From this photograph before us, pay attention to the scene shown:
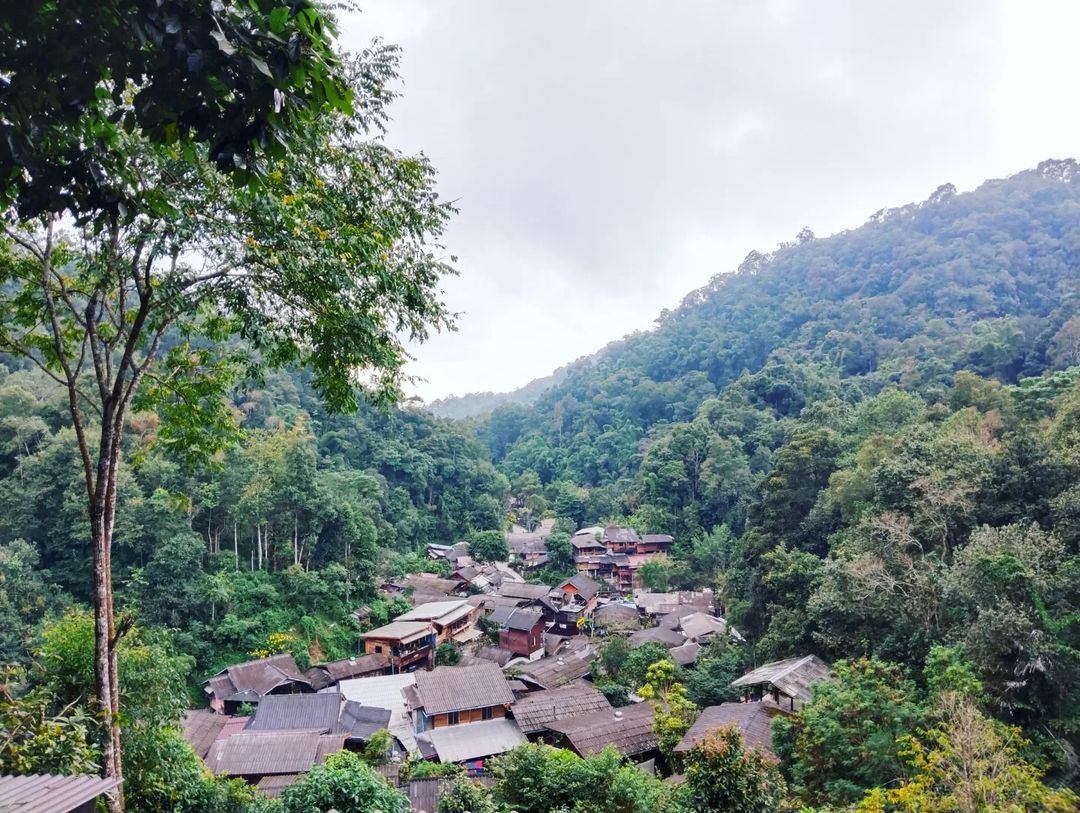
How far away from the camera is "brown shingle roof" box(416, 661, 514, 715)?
59.3 feet

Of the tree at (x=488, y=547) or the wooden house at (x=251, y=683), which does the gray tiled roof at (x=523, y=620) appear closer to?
the wooden house at (x=251, y=683)

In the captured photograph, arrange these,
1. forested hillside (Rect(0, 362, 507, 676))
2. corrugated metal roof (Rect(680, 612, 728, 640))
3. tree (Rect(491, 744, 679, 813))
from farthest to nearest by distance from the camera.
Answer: corrugated metal roof (Rect(680, 612, 728, 640)), forested hillside (Rect(0, 362, 507, 676)), tree (Rect(491, 744, 679, 813))

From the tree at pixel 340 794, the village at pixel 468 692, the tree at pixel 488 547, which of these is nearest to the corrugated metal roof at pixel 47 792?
the tree at pixel 340 794

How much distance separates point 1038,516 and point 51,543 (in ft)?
104

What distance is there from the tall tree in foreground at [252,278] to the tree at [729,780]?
282 inches

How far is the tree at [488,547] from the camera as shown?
42.2 meters

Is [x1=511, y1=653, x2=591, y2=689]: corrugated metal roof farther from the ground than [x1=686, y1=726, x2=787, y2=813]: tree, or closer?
closer

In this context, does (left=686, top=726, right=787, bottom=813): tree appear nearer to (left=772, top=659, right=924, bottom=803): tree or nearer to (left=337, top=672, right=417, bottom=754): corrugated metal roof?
(left=772, top=659, right=924, bottom=803): tree

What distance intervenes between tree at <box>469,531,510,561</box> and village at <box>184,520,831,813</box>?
6.97 metres

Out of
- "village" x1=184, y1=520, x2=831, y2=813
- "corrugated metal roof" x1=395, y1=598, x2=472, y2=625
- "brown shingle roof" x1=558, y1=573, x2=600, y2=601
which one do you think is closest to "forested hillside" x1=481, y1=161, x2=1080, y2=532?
"brown shingle roof" x1=558, y1=573, x2=600, y2=601

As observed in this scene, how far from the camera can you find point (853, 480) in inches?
756

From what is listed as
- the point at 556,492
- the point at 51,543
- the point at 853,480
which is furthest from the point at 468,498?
the point at 853,480

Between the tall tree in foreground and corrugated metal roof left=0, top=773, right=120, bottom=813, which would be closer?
corrugated metal roof left=0, top=773, right=120, bottom=813

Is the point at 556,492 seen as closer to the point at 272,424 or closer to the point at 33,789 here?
the point at 272,424
